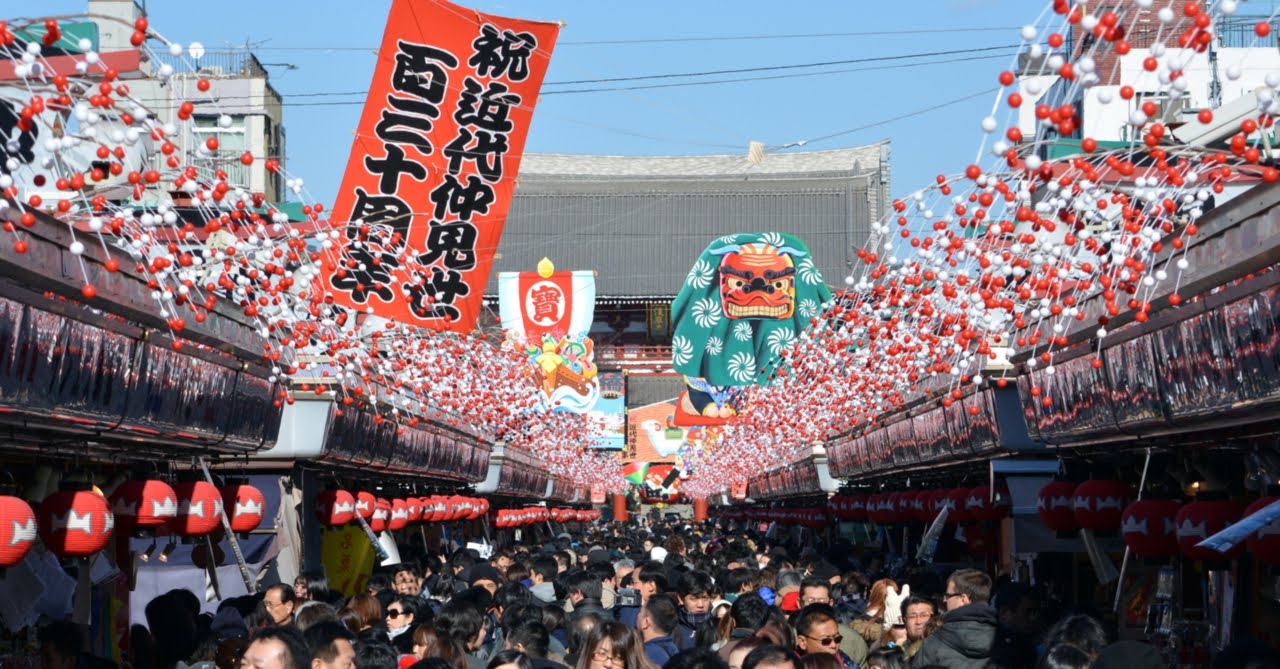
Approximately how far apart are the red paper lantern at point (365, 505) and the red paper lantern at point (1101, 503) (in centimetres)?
855

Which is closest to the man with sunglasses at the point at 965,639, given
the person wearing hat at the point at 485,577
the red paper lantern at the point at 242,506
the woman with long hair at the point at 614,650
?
the woman with long hair at the point at 614,650

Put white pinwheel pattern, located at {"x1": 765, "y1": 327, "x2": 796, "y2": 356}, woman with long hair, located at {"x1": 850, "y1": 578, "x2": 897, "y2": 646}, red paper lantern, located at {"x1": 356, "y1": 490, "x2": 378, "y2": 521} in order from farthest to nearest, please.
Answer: white pinwheel pattern, located at {"x1": 765, "y1": 327, "x2": 796, "y2": 356}, red paper lantern, located at {"x1": 356, "y1": 490, "x2": 378, "y2": 521}, woman with long hair, located at {"x1": 850, "y1": 578, "x2": 897, "y2": 646}

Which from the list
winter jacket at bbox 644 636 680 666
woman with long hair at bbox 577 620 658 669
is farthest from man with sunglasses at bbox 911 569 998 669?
woman with long hair at bbox 577 620 658 669

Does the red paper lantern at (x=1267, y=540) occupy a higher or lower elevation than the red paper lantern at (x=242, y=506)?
lower

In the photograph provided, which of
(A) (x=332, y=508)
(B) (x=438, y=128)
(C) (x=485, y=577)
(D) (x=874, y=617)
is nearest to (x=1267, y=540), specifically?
(D) (x=874, y=617)

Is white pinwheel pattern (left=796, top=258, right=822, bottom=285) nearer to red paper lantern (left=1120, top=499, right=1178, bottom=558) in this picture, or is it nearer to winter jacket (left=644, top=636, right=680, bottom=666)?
red paper lantern (left=1120, top=499, right=1178, bottom=558)

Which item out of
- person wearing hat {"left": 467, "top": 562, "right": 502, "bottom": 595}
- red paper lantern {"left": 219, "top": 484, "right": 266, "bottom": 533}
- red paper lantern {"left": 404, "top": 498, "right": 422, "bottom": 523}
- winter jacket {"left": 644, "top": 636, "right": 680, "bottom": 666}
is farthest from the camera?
red paper lantern {"left": 404, "top": 498, "right": 422, "bottom": 523}

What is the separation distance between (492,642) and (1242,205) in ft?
17.3

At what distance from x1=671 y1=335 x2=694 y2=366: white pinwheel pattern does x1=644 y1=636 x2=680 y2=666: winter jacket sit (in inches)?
1142

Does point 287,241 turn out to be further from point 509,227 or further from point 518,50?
point 509,227

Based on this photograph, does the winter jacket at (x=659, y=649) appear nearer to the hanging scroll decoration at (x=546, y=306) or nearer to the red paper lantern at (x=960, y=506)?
the red paper lantern at (x=960, y=506)

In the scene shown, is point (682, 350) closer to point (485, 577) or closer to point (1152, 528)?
point (485, 577)

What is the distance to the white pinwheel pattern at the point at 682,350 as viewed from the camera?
38.7 m

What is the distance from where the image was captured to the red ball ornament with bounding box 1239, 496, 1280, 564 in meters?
8.30
